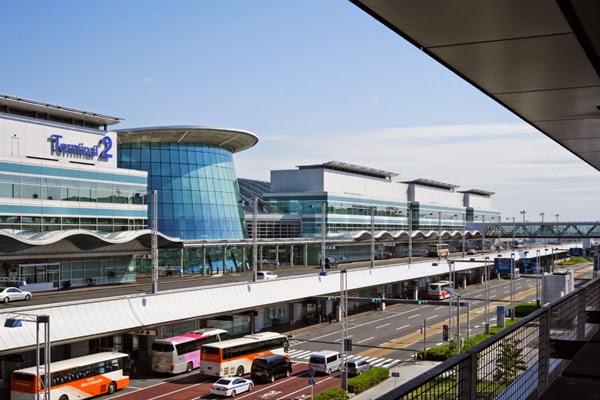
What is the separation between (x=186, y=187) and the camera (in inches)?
2820

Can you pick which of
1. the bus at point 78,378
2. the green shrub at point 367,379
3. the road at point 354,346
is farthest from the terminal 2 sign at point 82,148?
the green shrub at point 367,379

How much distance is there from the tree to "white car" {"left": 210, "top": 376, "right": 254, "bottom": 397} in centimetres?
2960

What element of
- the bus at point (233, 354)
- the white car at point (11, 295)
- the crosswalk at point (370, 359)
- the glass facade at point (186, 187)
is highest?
the glass facade at point (186, 187)

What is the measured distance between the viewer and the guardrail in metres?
3.38

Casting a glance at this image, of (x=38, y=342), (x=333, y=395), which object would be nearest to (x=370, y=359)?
(x=333, y=395)

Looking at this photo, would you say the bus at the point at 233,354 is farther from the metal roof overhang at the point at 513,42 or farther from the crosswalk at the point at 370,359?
the metal roof overhang at the point at 513,42

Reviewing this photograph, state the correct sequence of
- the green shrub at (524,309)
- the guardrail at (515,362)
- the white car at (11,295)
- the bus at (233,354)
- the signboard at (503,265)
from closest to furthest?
the guardrail at (515,362) < the white car at (11,295) < the bus at (233,354) < the green shrub at (524,309) < the signboard at (503,265)

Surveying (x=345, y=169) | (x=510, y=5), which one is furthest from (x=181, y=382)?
(x=345, y=169)

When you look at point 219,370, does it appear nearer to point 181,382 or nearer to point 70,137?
point 181,382

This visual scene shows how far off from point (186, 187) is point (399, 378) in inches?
1601

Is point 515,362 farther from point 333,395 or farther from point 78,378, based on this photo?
point 78,378

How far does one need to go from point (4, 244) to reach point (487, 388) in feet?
130

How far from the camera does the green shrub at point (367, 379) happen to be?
34719 mm

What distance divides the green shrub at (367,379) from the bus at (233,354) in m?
7.07
